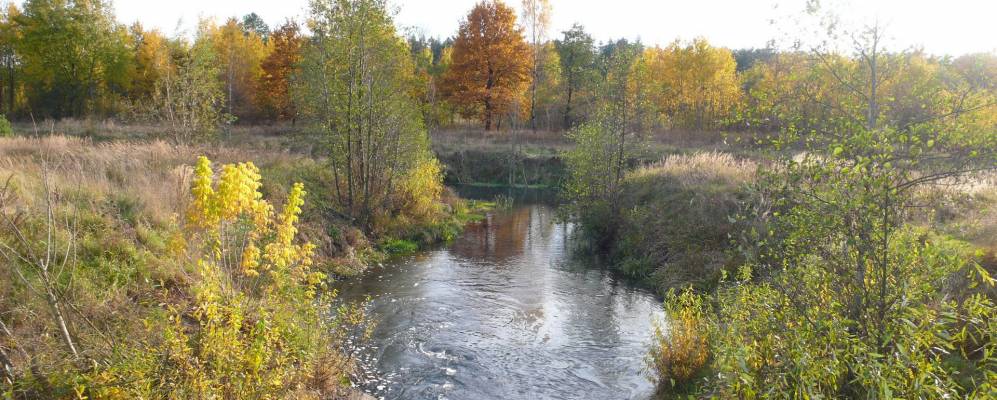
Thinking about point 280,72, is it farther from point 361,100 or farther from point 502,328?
point 502,328

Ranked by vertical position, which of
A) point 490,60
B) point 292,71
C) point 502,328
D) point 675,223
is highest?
point 490,60

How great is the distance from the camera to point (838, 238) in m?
4.57

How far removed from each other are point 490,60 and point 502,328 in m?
33.9

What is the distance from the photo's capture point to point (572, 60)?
157 feet

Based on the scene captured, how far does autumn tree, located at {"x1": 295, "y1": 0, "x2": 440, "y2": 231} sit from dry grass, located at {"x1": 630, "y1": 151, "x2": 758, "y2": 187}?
828cm

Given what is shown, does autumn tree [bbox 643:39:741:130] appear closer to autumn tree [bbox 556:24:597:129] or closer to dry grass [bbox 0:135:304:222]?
autumn tree [bbox 556:24:597:129]

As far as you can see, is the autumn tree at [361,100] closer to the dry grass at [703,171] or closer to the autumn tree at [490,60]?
the dry grass at [703,171]

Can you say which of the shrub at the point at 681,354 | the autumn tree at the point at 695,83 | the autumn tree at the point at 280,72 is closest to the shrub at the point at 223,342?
the shrub at the point at 681,354

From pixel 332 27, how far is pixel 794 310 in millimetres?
14027

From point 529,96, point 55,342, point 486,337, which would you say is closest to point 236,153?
point 486,337

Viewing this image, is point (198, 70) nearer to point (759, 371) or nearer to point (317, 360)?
point (317, 360)

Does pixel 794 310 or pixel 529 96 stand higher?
pixel 529 96

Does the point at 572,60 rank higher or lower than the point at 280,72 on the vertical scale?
higher

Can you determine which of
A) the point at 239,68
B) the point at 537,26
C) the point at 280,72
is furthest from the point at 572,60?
the point at 239,68
